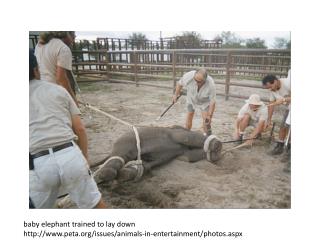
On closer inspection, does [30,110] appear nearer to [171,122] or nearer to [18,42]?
[18,42]

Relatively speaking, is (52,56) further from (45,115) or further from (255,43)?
(255,43)

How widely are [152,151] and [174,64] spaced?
201 cm

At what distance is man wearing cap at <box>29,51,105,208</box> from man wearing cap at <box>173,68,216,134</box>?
147cm

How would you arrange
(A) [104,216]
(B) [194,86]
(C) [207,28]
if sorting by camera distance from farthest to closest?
1. (B) [194,86]
2. (C) [207,28]
3. (A) [104,216]

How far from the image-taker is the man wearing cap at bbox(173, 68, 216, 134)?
2625 millimetres

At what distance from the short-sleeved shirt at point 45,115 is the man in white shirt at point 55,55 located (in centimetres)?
68

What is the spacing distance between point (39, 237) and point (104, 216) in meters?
0.47

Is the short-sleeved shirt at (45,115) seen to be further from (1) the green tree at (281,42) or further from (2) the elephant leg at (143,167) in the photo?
(1) the green tree at (281,42)

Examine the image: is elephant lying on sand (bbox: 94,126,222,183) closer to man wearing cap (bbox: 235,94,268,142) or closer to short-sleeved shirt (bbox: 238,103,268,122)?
man wearing cap (bbox: 235,94,268,142)

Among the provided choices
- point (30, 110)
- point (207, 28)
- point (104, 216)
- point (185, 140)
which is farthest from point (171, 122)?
point (30, 110)

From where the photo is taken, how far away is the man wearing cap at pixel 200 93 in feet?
8.61

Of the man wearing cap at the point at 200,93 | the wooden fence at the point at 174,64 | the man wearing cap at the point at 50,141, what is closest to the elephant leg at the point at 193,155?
the man wearing cap at the point at 200,93

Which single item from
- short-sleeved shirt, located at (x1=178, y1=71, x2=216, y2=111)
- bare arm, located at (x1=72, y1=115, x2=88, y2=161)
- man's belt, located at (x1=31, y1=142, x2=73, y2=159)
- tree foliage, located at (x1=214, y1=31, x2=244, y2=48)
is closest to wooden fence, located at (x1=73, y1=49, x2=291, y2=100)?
tree foliage, located at (x1=214, y1=31, x2=244, y2=48)

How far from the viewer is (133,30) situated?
2.12 metres
